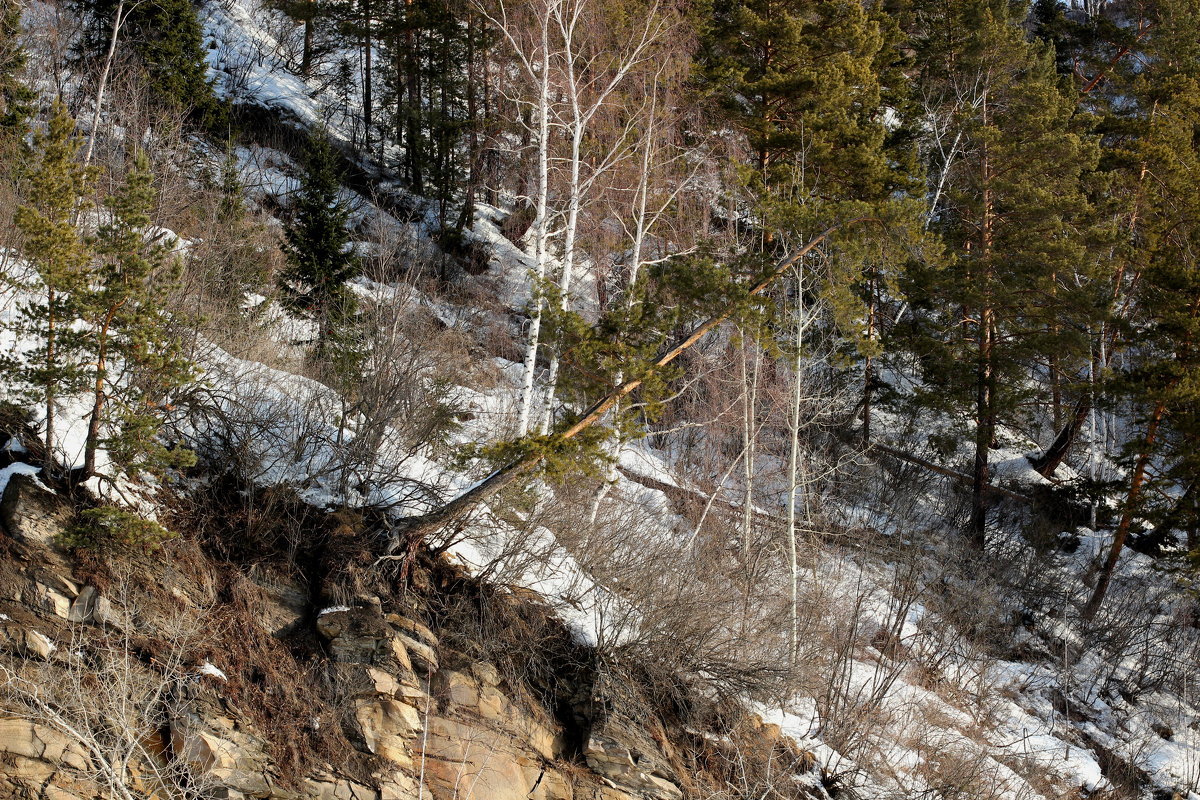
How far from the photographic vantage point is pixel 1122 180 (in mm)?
21312

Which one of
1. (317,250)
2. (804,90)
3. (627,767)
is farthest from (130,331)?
(804,90)

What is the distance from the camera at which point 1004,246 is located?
766 inches

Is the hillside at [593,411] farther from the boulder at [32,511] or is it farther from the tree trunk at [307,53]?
the tree trunk at [307,53]

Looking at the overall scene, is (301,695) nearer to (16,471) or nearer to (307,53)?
(16,471)

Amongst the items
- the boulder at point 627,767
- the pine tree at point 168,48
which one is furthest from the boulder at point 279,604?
the pine tree at point 168,48

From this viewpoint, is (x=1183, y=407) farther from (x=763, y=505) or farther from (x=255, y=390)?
(x=255, y=390)

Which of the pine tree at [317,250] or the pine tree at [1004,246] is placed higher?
the pine tree at [1004,246]

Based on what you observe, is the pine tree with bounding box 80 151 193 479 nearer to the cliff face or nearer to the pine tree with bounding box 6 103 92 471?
the pine tree with bounding box 6 103 92 471

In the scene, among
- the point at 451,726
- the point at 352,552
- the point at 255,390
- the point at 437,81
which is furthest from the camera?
the point at 437,81

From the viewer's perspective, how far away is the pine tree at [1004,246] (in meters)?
18.5

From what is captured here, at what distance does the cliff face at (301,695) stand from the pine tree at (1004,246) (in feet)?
39.6

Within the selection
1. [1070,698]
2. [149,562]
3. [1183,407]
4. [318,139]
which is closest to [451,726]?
[149,562]

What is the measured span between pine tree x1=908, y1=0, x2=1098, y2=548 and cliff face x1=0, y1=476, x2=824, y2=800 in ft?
39.6

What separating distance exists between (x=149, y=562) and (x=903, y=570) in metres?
14.9
